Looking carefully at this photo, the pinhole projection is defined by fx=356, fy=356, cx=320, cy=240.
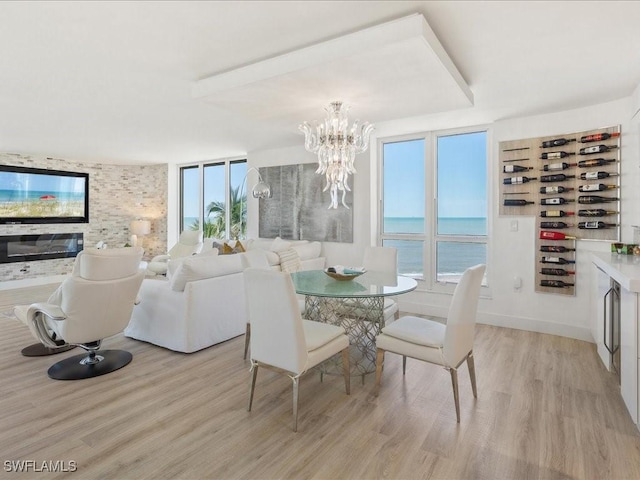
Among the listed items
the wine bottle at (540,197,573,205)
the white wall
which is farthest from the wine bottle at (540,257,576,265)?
the wine bottle at (540,197,573,205)

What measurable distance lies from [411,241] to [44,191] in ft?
23.4

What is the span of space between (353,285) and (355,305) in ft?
1.64

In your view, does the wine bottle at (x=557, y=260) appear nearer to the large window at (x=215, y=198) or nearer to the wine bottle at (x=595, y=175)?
the wine bottle at (x=595, y=175)

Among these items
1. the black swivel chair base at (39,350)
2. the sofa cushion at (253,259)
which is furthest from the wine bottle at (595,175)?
the black swivel chair base at (39,350)

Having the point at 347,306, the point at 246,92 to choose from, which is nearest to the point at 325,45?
the point at 246,92

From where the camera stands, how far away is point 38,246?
704 cm

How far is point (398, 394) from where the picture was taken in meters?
2.65

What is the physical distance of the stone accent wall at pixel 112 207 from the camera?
7051 millimetres

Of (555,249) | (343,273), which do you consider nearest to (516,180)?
(555,249)

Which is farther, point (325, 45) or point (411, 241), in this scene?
point (411, 241)

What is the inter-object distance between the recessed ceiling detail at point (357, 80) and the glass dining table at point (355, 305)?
5.40 ft

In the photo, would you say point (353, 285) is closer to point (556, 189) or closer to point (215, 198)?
point (556, 189)

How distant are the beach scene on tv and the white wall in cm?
626

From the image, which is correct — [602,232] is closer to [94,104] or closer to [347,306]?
Answer: [347,306]
